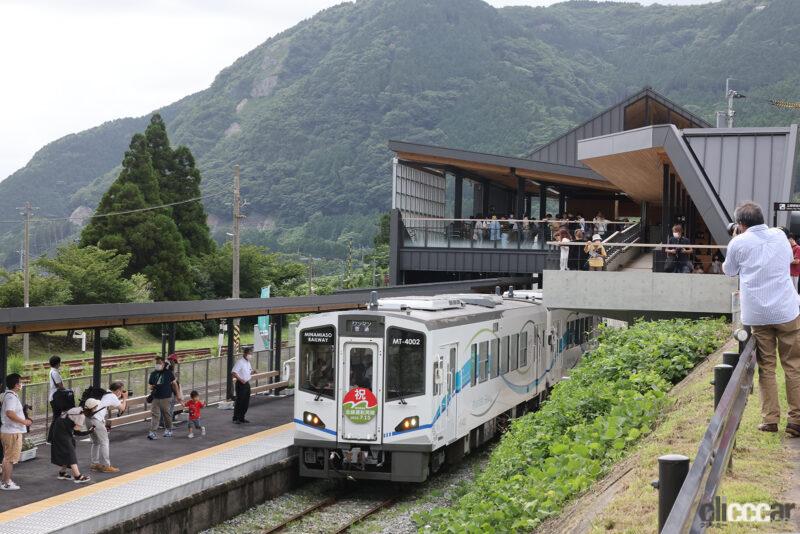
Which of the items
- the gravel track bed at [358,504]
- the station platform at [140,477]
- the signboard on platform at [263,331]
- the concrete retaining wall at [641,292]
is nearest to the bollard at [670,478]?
the station platform at [140,477]

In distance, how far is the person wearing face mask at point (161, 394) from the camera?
18141 mm

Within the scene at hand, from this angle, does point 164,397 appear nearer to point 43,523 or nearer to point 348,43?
point 43,523

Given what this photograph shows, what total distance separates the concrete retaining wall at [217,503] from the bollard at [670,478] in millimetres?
9404

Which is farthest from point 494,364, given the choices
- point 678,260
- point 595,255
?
point 678,260

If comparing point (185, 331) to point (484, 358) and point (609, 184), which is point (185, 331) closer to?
point (609, 184)

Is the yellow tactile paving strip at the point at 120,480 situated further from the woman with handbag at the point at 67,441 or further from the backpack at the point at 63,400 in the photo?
the backpack at the point at 63,400

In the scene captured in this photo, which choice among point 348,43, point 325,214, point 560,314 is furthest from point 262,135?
point 560,314

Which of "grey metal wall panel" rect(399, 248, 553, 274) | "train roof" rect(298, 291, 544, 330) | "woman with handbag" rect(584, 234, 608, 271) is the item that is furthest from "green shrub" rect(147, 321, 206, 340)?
"train roof" rect(298, 291, 544, 330)

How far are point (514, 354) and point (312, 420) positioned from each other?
20.2 feet

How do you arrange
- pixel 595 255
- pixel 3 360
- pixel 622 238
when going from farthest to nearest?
pixel 622 238, pixel 595 255, pixel 3 360

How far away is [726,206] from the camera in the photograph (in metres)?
24.9

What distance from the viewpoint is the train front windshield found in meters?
Answer: 15.4

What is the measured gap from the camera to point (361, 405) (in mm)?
15555

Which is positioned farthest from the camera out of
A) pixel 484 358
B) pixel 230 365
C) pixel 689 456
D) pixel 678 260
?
pixel 678 260
